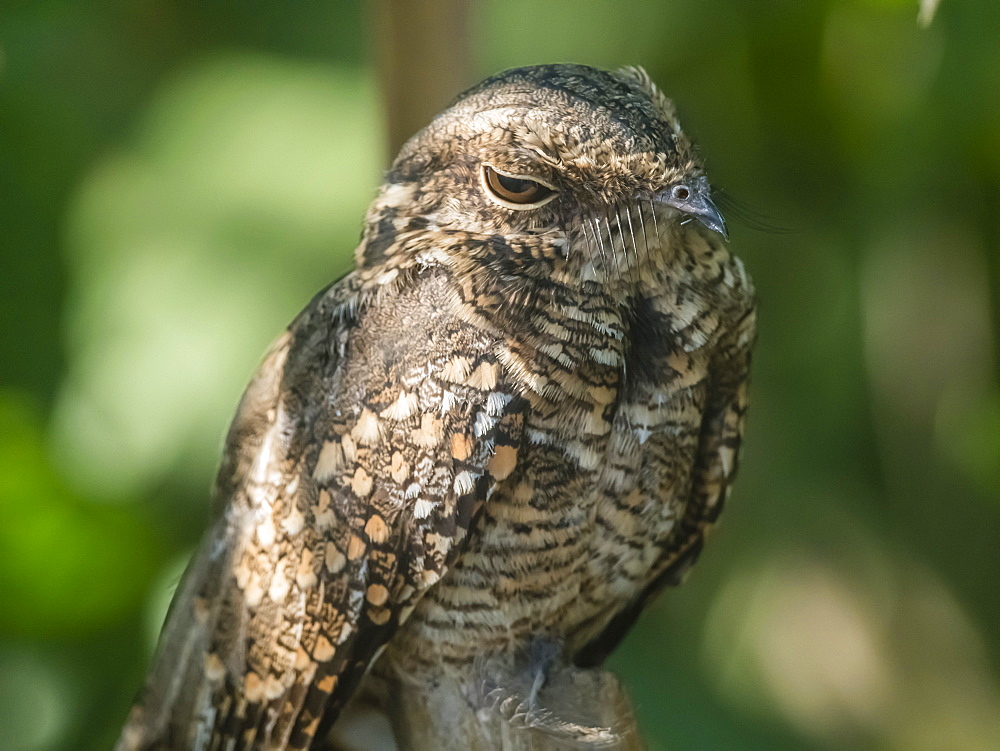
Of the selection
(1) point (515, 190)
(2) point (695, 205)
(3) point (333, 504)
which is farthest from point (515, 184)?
(3) point (333, 504)

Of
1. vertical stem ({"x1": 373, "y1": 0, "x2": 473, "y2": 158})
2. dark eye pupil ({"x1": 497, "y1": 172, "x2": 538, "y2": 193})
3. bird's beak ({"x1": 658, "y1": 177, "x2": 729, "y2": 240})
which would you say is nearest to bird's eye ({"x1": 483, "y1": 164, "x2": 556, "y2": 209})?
dark eye pupil ({"x1": 497, "y1": 172, "x2": 538, "y2": 193})

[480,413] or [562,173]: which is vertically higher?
[562,173]

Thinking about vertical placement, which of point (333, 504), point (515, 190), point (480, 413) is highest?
Result: point (515, 190)

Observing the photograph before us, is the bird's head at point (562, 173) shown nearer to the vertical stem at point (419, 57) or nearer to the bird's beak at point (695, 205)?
the bird's beak at point (695, 205)

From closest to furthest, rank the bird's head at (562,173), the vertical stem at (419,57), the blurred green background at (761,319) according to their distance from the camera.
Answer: the bird's head at (562,173) → the vertical stem at (419,57) → the blurred green background at (761,319)

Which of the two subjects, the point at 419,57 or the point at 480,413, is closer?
the point at 480,413

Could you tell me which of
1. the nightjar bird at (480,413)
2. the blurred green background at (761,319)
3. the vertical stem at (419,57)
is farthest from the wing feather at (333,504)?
the blurred green background at (761,319)

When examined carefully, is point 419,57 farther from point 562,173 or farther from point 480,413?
point 480,413

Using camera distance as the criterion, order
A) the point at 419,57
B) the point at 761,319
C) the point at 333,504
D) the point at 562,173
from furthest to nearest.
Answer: the point at 761,319 < the point at 419,57 < the point at 333,504 < the point at 562,173
